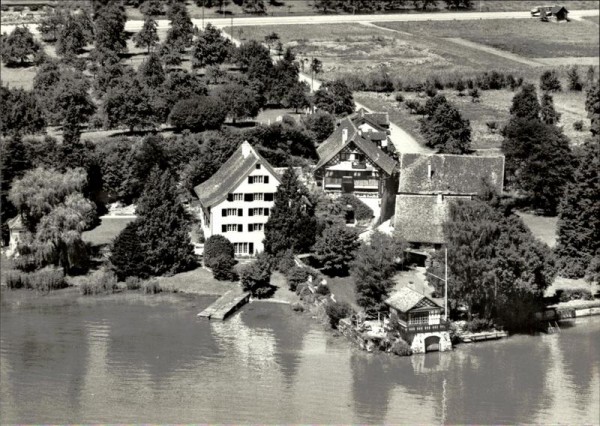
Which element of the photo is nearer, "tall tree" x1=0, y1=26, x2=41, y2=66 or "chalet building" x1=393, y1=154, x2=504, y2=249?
"chalet building" x1=393, y1=154, x2=504, y2=249

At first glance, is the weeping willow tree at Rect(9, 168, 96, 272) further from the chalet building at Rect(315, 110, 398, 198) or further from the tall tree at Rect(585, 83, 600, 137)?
the tall tree at Rect(585, 83, 600, 137)

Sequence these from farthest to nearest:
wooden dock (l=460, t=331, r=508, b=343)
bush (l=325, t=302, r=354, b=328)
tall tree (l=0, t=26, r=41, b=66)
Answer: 1. tall tree (l=0, t=26, r=41, b=66)
2. bush (l=325, t=302, r=354, b=328)
3. wooden dock (l=460, t=331, r=508, b=343)

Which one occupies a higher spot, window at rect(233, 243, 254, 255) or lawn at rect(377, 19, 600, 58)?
lawn at rect(377, 19, 600, 58)

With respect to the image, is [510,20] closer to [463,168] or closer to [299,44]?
[299,44]

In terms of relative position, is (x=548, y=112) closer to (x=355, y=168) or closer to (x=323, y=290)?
(x=355, y=168)

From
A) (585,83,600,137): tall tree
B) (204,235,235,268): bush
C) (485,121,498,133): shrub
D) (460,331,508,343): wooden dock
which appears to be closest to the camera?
(460,331,508,343): wooden dock

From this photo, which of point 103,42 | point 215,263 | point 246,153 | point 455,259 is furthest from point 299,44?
point 455,259

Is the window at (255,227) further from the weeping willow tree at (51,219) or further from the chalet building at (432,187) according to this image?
the weeping willow tree at (51,219)

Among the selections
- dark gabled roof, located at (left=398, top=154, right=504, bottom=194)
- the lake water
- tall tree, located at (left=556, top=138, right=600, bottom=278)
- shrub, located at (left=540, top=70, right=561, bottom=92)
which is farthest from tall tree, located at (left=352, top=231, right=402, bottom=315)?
shrub, located at (left=540, top=70, right=561, bottom=92)
